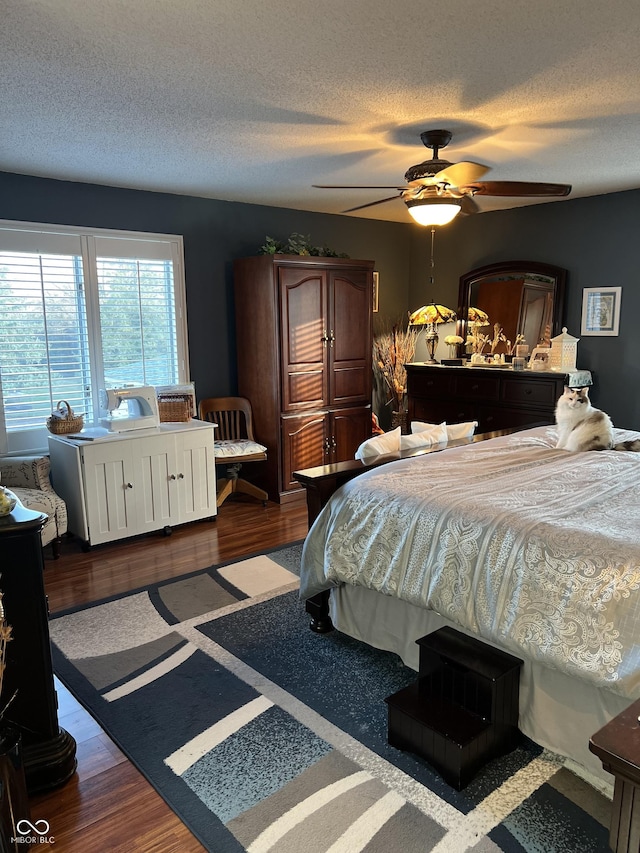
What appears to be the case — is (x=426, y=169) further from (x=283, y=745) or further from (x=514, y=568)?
(x=283, y=745)

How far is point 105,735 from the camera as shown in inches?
87.1

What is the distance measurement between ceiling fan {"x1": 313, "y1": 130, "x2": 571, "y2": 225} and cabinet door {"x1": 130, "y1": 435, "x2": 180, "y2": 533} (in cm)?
231

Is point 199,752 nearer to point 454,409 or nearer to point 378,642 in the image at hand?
point 378,642

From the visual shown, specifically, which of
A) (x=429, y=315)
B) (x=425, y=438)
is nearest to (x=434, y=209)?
(x=425, y=438)

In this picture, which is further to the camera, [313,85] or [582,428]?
[582,428]

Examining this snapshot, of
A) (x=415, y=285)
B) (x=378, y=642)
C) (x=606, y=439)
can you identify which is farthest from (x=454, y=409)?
(x=378, y=642)

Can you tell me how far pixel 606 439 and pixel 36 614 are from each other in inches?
110

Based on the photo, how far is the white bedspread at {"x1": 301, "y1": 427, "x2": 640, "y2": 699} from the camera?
1835 millimetres

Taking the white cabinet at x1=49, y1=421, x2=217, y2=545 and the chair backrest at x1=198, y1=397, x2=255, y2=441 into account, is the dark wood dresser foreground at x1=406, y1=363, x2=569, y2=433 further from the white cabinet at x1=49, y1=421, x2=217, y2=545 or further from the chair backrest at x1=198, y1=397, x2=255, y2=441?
the white cabinet at x1=49, y1=421, x2=217, y2=545

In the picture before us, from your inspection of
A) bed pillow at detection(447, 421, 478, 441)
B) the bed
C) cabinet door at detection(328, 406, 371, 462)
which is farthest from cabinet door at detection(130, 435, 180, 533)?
bed pillow at detection(447, 421, 478, 441)

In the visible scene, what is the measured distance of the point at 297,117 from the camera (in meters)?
2.84

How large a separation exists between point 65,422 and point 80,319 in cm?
79

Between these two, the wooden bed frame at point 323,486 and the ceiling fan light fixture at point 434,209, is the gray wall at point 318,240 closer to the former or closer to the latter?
the ceiling fan light fixture at point 434,209

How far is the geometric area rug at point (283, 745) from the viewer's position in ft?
5.81
